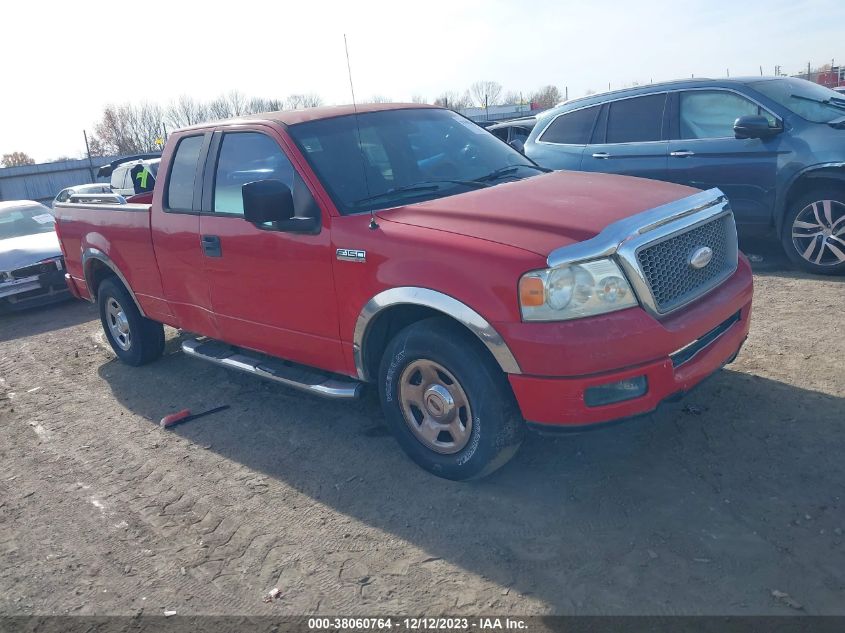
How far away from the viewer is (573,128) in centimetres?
852

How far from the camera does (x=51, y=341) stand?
7938 mm

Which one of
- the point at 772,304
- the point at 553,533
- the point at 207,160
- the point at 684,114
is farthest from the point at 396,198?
the point at 684,114

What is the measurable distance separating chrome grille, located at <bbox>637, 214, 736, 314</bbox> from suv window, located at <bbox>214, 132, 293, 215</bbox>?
85.7 inches

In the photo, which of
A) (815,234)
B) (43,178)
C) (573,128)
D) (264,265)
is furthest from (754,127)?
(43,178)

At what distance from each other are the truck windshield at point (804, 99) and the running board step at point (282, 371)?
17.6 feet

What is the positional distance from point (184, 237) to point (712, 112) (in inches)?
215

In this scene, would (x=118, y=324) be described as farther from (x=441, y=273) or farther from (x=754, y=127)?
(x=754, y=127)

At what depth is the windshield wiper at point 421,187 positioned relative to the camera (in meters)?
4.20

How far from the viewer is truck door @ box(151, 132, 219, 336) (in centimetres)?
504

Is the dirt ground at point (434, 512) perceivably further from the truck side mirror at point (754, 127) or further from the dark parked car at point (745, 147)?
the truck side mirror at point (754, 127)

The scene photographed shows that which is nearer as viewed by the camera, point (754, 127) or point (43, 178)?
point (754, 127)

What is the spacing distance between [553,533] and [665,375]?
0.89 meters

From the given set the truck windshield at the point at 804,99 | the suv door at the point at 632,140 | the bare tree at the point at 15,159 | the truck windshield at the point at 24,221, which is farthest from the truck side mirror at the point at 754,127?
the bare tree at the point at 15,159

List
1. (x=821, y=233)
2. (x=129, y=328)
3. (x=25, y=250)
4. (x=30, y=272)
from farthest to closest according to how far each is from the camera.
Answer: (x=25, y=250) → (x=30, y=272) → (x=821, y=233) → (x=129, y=328)
